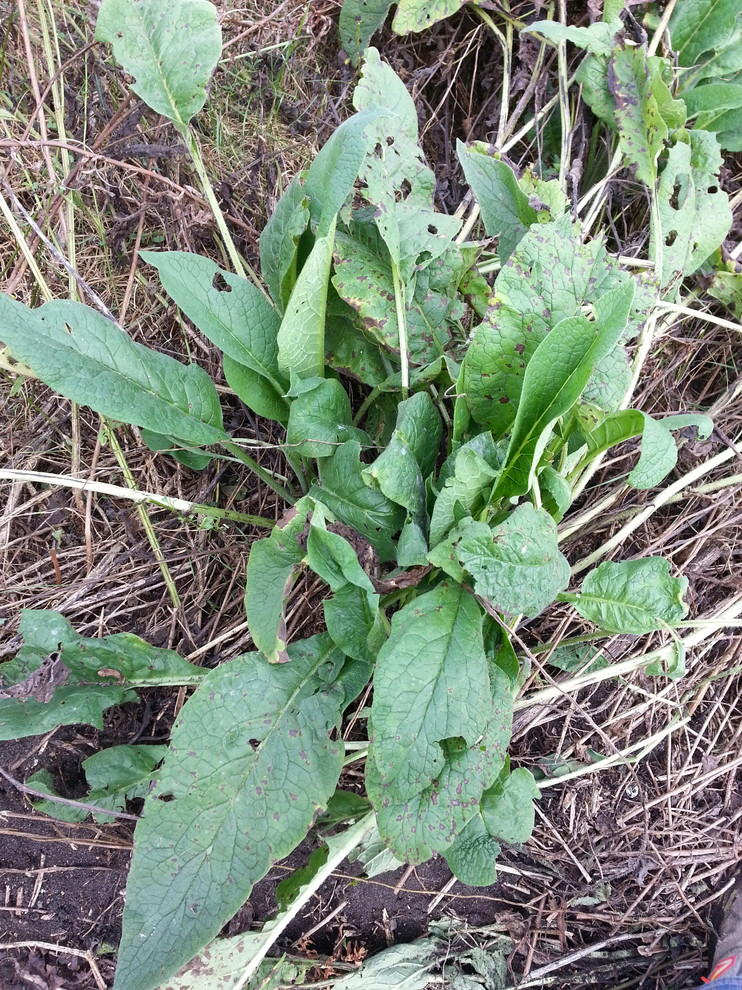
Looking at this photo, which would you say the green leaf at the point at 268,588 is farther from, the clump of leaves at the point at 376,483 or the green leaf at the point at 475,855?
the green leaf at the point at 475,855

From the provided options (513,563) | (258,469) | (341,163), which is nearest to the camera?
(513,563)

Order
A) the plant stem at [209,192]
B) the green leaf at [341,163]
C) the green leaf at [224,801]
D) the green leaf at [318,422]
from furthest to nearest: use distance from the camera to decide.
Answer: the plant stem at [209,192], the green leaf at [318,422], the green leaf at [341,163], the green leaf at [224,801]

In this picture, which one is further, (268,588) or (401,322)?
(401,322)

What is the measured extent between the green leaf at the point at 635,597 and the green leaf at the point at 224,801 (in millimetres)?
570

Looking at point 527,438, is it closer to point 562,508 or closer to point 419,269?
point 562,508

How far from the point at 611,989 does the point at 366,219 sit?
1.99 meters

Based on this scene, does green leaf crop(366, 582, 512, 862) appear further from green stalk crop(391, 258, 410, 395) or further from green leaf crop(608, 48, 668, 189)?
green leaf crop(608, 48, 668, 189)

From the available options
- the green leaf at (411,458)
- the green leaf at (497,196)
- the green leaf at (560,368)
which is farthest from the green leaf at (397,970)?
the green leaf at (497,196)

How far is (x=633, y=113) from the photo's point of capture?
160 centimetres

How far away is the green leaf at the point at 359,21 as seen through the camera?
5.69 ft

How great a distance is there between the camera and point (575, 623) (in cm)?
169

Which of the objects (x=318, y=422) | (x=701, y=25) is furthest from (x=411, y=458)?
(x=701, y=25)

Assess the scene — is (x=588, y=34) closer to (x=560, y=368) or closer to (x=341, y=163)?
(x=341, y=163)

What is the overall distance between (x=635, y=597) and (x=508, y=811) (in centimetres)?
53
